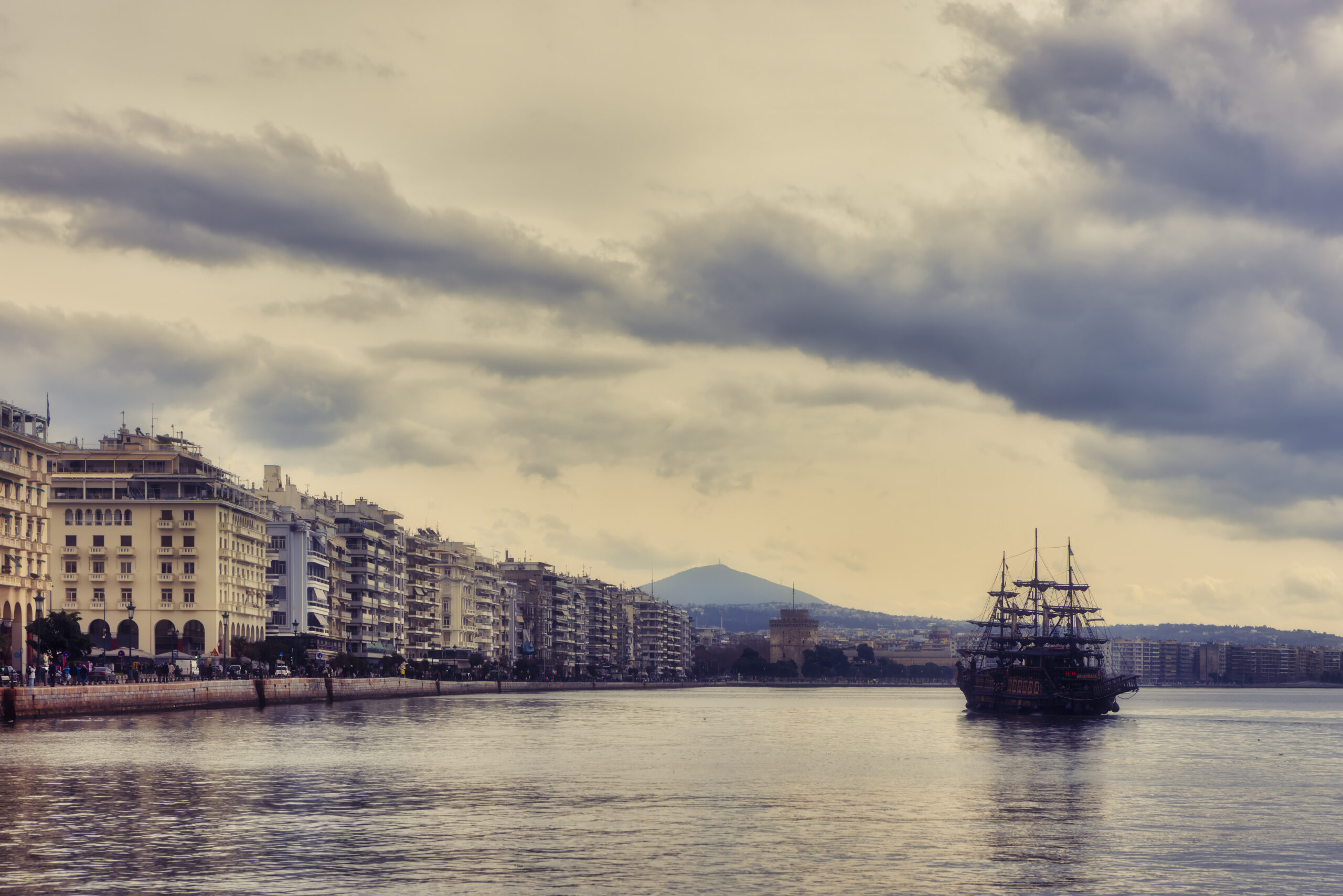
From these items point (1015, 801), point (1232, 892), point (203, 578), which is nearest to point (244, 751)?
point (1015, 801)

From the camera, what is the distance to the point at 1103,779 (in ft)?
252

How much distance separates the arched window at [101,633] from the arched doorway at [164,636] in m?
4.98

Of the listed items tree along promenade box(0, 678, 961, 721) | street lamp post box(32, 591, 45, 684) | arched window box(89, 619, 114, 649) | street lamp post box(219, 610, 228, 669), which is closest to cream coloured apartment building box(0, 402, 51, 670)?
street lamp post box(32, 591, 45, 684)

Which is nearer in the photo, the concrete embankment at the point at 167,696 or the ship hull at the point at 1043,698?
the concrete embankment at the point at 167,696

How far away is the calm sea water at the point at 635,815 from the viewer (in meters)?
42.5

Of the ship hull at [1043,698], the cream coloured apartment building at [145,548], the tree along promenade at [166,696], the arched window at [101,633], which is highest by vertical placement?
the cream coloured apartment building at [145,548]

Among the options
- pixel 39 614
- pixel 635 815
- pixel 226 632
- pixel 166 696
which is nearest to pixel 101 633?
pixel 226 632

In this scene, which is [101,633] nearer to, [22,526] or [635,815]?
[22,526]

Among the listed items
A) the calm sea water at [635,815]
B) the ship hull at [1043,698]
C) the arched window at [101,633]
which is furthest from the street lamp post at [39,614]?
the ship hull at [1043,698]

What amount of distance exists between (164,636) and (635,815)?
11679cm

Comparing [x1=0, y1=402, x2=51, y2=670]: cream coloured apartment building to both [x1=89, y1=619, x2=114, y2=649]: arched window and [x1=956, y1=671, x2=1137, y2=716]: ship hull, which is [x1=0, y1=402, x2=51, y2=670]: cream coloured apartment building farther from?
[x1=956, y1=671, x2=1137, y2=716]: ship hull

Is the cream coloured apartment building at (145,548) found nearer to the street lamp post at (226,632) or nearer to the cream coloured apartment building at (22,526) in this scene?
the street lamp post at (226,632)

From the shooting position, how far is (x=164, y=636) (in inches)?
6378

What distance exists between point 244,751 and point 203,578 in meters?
85.6
